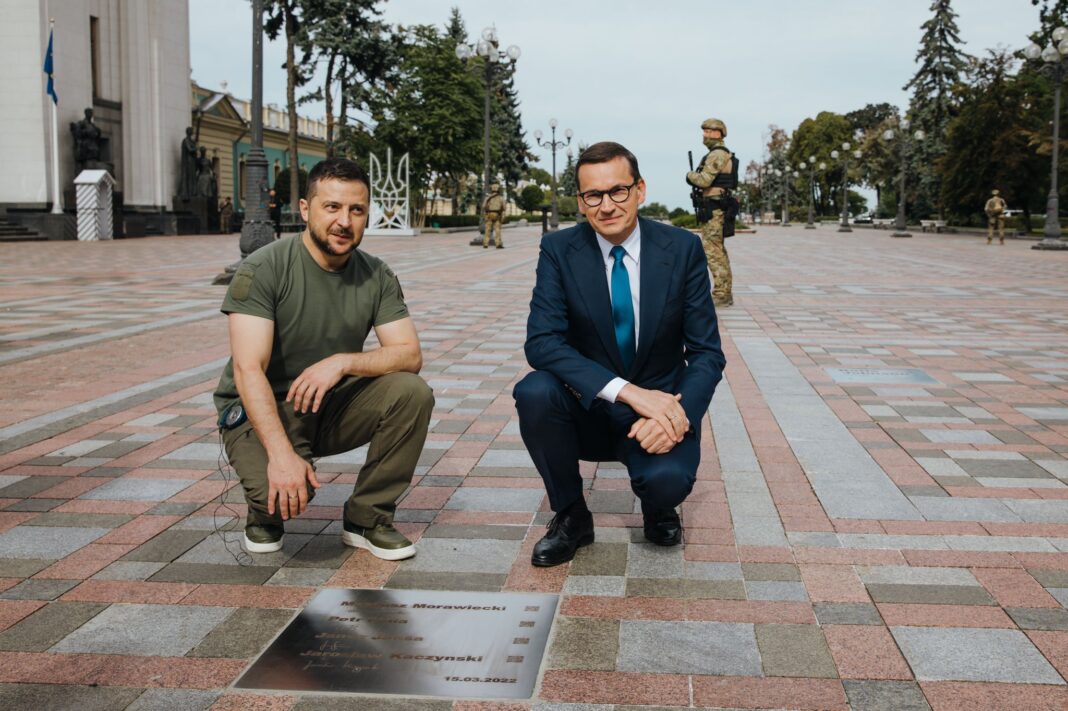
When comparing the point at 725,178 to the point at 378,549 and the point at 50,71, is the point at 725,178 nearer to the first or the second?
the point at 378,549

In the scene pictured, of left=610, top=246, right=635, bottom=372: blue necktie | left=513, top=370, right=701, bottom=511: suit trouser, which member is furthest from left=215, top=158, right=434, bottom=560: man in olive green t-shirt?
left=610, top=246, right=635, bottom=372: blue necktie

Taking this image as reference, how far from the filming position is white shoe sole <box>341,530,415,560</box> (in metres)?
3.88

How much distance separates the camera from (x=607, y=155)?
12.2 ft

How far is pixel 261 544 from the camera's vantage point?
3.92 meters

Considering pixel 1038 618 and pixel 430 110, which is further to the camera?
pixel 430 110

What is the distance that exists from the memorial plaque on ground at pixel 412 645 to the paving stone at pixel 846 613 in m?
0.84

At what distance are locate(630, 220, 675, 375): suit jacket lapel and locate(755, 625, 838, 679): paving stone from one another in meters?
1.11

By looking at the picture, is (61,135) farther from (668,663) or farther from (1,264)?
(668,663)

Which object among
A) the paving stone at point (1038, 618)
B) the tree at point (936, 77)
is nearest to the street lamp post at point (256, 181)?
the paving stone at point (1038, 618)

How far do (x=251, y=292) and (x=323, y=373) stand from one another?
37 cm

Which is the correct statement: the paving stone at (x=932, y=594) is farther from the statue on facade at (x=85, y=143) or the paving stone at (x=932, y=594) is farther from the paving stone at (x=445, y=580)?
the statue on facade at (x=85, y=143)

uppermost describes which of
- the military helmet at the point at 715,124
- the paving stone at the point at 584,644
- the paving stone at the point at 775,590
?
the military helmet at the point at 715,124

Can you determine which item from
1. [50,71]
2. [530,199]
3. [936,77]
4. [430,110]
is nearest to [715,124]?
[50,71]

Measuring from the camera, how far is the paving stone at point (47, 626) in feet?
10.2
